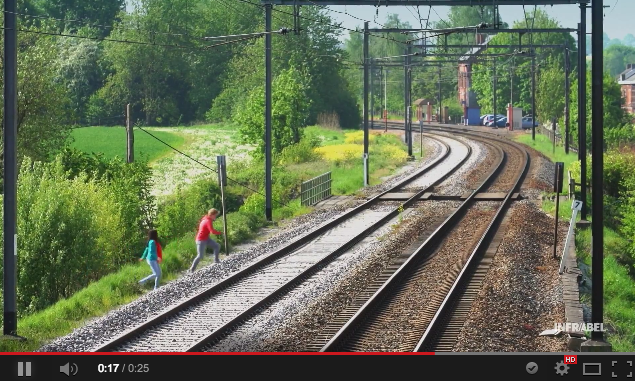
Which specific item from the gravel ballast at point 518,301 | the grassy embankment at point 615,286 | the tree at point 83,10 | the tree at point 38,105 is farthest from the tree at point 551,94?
the gravel ballast at point 518,301

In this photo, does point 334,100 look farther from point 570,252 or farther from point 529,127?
point 570,252

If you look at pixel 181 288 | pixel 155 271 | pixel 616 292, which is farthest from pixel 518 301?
pixel 155 271

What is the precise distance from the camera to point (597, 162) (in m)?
12.1

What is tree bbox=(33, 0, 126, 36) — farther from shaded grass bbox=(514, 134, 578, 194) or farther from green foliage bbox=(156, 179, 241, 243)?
green foliage bbox=(156, 179, 241, 243)

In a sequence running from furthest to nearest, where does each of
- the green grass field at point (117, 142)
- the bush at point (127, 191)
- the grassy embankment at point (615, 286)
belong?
the green grass field at point (117, 142)
the bush at point (127, 191)
the grassy embankment at point (615, 286)

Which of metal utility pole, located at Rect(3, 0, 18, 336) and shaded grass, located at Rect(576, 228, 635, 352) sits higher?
metal utility pole, located at Rect(3, 0, 18, 336)

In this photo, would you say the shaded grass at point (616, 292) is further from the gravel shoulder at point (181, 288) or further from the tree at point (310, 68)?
the tree at point (310, 68)

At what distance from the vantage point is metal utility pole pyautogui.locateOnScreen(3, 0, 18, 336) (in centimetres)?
1430

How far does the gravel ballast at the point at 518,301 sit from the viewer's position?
542 inches
